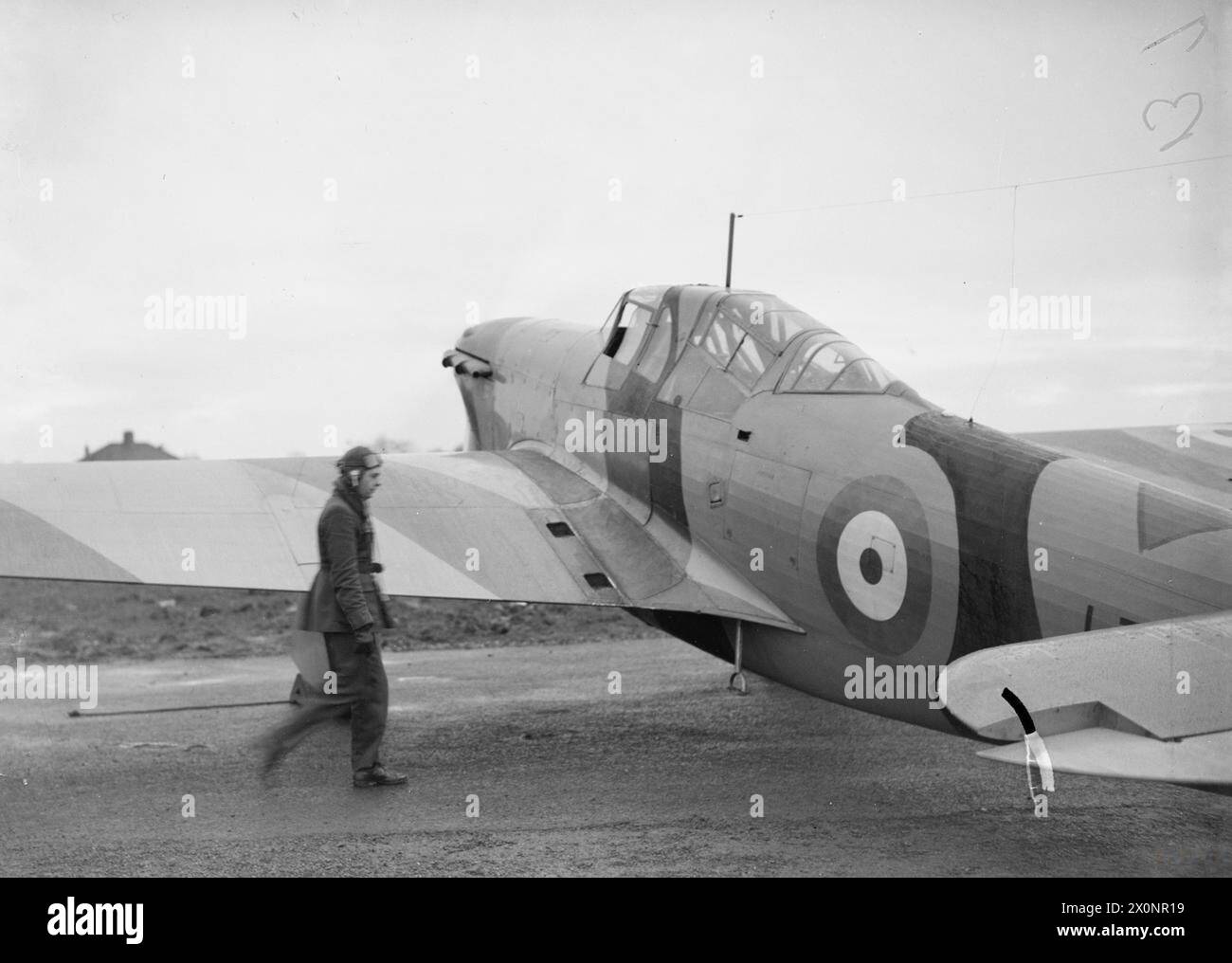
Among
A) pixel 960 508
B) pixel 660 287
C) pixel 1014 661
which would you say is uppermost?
pixel 660 287

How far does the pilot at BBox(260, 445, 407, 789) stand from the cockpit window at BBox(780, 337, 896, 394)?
8.78 feet

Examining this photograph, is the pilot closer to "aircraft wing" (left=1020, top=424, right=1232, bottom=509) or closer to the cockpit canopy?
the cockpit canopy

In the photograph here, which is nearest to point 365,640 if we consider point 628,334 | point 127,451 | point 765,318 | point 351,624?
point 351,624

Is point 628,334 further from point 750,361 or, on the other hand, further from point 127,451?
point 127,451

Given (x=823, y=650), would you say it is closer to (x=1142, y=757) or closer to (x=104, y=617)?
(x=1142, y=757)

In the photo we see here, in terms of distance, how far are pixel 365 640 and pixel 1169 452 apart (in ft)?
23.6

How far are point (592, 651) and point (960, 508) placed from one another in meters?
8.08

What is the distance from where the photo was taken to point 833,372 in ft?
25.4

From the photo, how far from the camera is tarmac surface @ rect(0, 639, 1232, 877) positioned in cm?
584

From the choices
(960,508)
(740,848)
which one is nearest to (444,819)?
(740,848)

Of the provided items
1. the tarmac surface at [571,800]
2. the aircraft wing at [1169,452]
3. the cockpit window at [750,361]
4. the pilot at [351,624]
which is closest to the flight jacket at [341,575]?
the pilot at [351,624]

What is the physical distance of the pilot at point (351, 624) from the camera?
7.10 metres

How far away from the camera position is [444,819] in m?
6.63
